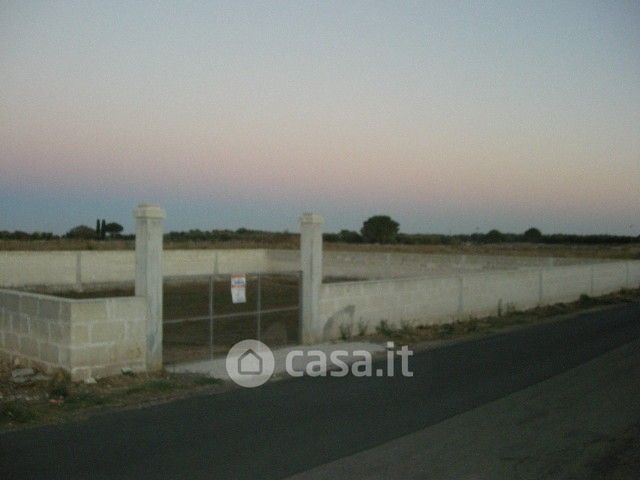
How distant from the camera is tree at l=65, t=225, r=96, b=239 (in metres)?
73.0

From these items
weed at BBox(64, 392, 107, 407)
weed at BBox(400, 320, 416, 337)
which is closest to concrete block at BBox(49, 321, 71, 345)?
weed at BBox(64, 392, 107, 407)

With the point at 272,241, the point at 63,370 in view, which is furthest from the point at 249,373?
the point at 272,241

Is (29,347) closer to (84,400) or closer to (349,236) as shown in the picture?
(84,400)

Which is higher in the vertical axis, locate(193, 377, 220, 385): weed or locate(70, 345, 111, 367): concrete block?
locate(70, 345, 111, 367): concrete block

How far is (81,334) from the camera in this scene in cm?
1129

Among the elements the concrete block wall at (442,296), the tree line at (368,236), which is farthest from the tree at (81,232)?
the concrete block wall at (442,296)

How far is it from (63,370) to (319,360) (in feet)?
16.7

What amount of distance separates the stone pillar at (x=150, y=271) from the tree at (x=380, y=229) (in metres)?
81.5

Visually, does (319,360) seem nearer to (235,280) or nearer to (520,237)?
(235,280)

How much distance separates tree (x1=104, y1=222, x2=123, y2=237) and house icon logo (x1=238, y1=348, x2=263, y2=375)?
64.4 m

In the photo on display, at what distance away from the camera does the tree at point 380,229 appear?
95.1 meters

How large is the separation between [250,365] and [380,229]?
8853 centimetres

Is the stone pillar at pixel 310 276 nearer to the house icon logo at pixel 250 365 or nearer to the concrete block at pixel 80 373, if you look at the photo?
the house icon logo at pixel 250 365

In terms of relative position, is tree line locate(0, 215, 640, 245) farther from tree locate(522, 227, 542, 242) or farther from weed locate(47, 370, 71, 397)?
weed locate(47, 370, 71, 397)
